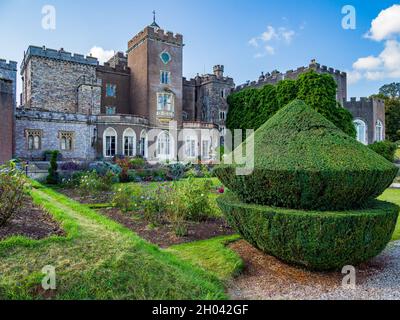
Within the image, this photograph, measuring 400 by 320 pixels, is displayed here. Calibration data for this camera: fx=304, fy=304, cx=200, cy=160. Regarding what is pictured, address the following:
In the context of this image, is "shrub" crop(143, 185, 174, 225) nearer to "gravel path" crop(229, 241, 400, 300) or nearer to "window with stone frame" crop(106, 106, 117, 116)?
"gravel path" crop(229, 241, 400, 300)

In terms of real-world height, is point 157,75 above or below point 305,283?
above

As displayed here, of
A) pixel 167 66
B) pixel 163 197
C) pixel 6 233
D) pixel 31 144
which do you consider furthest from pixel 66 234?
pixel 167 66

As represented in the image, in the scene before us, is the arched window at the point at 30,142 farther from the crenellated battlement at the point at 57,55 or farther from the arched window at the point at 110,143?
the crenellated battlement at the point at 57,55

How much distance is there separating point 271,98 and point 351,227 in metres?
29.5

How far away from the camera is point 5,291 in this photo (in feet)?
11.8

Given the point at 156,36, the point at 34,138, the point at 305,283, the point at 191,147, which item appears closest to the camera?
the point at 305,283

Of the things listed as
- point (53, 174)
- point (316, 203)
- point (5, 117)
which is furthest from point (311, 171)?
point (5, 117)

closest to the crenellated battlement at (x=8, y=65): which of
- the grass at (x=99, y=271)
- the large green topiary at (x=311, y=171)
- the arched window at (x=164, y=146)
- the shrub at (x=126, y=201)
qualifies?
the arched window at (x=164, y=146)

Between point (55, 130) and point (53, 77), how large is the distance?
7.01 metres

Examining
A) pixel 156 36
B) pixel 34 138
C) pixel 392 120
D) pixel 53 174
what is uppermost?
pixel 156 36

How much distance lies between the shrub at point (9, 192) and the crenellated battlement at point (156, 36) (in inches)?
1106

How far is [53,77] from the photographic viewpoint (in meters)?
29.2

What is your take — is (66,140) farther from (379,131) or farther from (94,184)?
(379,131)

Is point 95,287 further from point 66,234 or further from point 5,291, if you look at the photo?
point 66,234
